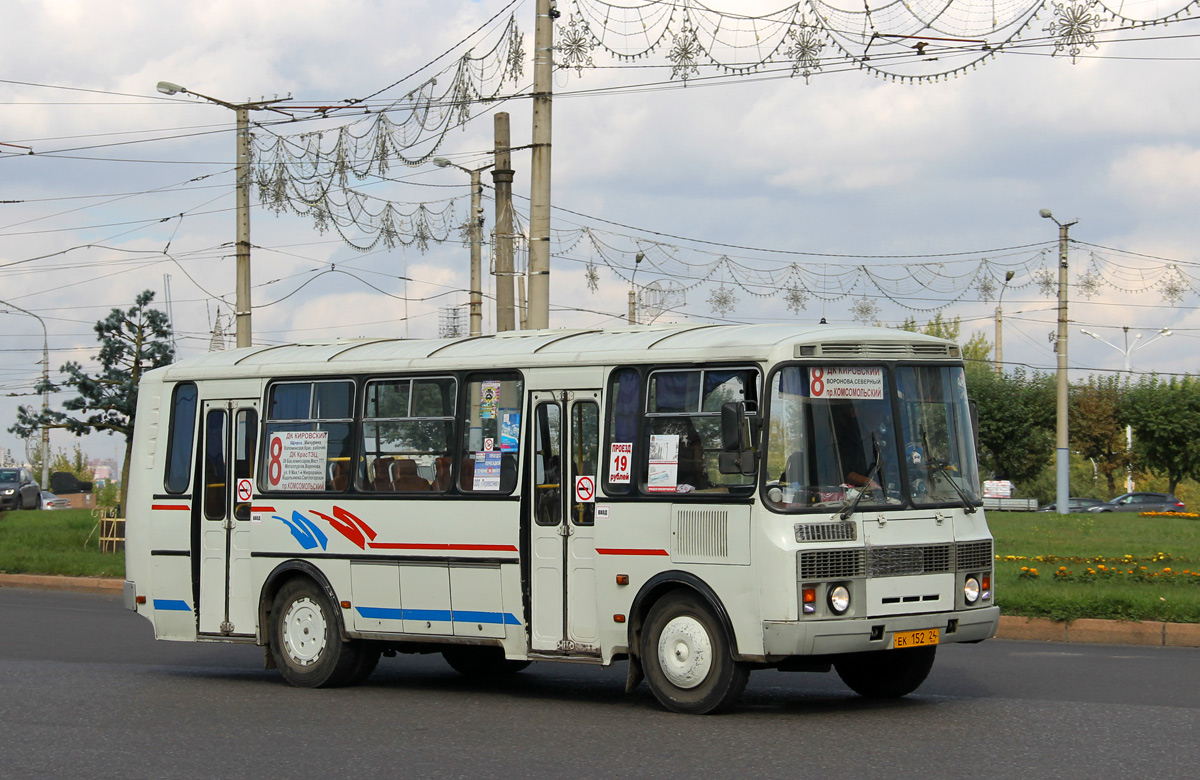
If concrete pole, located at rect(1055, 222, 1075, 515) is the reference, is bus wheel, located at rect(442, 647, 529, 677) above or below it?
below

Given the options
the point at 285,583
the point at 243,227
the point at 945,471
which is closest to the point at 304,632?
the point at 285,583

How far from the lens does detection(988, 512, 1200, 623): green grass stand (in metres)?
15.5

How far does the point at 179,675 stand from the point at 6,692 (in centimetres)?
195

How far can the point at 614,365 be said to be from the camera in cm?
1070

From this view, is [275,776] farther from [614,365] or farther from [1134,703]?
[1134,703]

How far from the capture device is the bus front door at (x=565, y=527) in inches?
418

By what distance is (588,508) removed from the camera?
10.7 m

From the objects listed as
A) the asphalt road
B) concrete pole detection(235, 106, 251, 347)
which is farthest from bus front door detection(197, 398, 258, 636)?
concrete pole detection(235, 106, 251, 347)

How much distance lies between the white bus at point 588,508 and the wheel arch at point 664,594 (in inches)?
0.7

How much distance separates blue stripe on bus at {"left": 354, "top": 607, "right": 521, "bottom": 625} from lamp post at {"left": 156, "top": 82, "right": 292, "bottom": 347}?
582 inches

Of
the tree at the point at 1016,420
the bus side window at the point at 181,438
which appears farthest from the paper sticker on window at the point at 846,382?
the tree at the point at 1016,420

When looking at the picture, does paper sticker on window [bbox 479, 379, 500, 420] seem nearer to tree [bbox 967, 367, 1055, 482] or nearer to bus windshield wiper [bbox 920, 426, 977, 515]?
bus windshield wiper [bbox 920, 426, 977, 515]

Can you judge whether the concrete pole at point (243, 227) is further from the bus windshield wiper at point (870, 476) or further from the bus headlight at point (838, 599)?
the bus headlight at point (838, 599)

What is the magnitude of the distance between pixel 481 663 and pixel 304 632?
5.27ft
